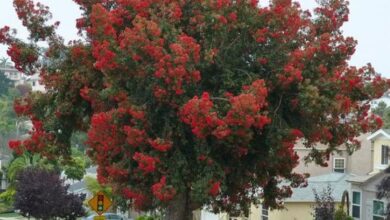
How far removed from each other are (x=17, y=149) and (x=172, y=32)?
5.52m

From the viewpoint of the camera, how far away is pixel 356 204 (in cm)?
3678

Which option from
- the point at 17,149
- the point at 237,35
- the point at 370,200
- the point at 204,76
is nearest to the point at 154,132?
the point at 204,76

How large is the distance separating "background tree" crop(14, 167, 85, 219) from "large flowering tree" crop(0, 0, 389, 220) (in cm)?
2593

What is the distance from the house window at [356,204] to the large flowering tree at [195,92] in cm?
1699

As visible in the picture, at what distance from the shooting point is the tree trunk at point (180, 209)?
18.9 meters

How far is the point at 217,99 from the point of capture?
16.8m

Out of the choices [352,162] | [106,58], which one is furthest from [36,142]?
[352,162]

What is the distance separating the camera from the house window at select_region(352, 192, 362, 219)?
36531mm

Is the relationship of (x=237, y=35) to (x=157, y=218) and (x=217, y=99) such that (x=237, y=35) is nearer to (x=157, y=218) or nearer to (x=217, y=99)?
(x=217, y=99)

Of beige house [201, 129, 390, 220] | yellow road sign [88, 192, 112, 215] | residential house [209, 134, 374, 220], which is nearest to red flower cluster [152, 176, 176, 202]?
yellow road sign [88, 192, 112, 215]

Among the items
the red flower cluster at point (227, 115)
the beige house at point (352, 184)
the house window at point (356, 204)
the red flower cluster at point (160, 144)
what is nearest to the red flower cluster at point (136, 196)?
the red flower cluster at point (160, 144)

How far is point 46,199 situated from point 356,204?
1860cm

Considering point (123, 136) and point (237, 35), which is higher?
point (237, 35)

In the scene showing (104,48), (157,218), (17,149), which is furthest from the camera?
(157,218)
